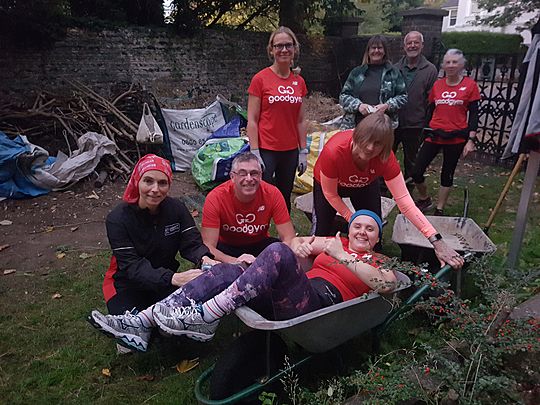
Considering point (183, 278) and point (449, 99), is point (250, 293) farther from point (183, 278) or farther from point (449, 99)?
point (449, 99)

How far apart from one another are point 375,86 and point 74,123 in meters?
4.16

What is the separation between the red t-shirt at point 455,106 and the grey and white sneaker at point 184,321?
10.9 ft

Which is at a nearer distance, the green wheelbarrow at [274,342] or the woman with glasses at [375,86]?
the green wheelbarrow at [274,342]

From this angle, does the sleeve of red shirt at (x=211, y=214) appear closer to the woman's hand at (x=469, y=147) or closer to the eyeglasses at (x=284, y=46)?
the eyeglasses at (x=284, y=46)

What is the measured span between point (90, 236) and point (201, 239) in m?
2.28

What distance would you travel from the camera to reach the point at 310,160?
19.3 ft

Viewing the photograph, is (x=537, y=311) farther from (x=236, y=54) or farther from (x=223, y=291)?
(x=236, y=54)

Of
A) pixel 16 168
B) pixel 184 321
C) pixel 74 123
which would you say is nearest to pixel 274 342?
pixel 184 321

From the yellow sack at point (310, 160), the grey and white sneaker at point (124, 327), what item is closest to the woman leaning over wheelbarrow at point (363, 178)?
the grey and white sneaker at point (124, 327)

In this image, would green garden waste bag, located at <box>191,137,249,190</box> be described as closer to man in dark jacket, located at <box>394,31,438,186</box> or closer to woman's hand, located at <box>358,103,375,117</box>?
woman's hand, located at <box>358,103,375,117</box>

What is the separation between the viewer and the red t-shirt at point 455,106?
4.44m

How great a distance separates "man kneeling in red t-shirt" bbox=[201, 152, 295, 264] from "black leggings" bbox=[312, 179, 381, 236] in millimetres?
301

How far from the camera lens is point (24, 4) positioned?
251 inches

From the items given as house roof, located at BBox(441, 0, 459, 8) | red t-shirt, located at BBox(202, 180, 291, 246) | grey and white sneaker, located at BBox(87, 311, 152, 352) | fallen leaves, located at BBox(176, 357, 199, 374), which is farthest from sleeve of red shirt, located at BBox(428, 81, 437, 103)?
house roof, located at BBox(441, 0, 459, 8)
